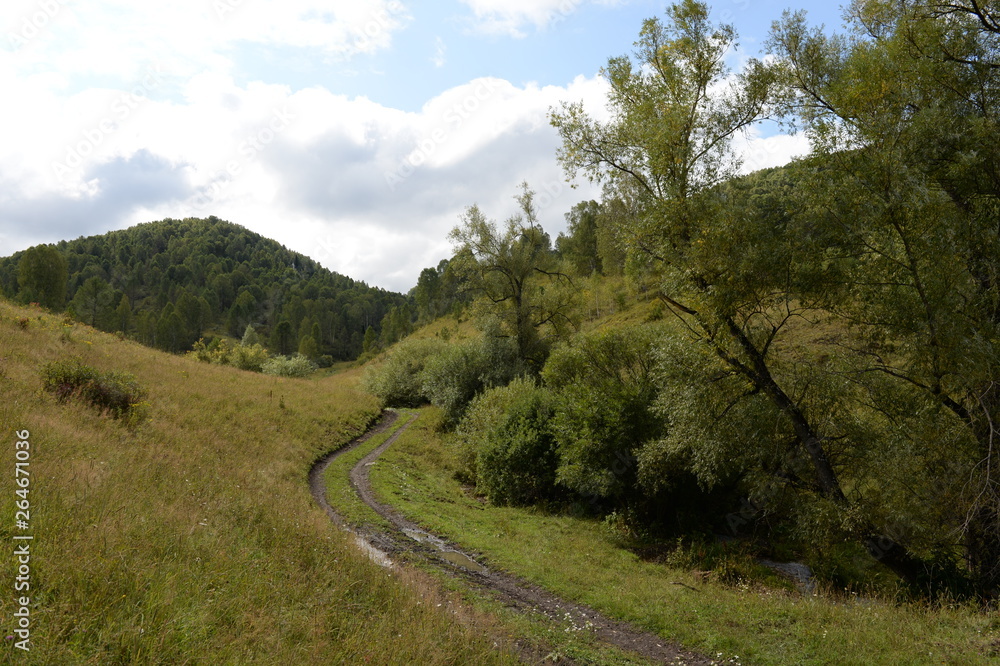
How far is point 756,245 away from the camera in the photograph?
12055mm

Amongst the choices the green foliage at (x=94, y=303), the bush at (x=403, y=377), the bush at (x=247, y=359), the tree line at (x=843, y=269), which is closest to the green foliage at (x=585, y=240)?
the bush at (x=403, y=377)

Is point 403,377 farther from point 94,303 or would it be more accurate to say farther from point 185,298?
point 94,303

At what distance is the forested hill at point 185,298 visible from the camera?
9738 centimetres

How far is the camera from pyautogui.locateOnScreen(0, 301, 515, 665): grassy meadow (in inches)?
A: 183

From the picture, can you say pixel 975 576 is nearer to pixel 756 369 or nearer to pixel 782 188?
pixel 756 369

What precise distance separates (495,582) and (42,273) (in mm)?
98371

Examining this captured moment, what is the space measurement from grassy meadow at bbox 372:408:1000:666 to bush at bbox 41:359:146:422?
893cm

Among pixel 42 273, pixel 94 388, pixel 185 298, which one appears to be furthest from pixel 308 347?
pixel 94 388

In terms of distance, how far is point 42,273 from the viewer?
76.6m

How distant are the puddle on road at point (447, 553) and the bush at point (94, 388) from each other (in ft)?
29.5

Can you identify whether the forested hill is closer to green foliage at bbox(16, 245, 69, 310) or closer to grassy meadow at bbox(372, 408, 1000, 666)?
green foliage at bbox(16, 245, 69, 310)

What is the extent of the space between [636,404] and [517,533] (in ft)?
21.8

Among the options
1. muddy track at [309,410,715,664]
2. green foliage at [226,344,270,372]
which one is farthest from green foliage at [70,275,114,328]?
muddy track at [309,410,715,664]

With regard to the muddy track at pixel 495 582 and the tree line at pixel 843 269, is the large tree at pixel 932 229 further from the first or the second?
the muddy track at pixel 495 582
